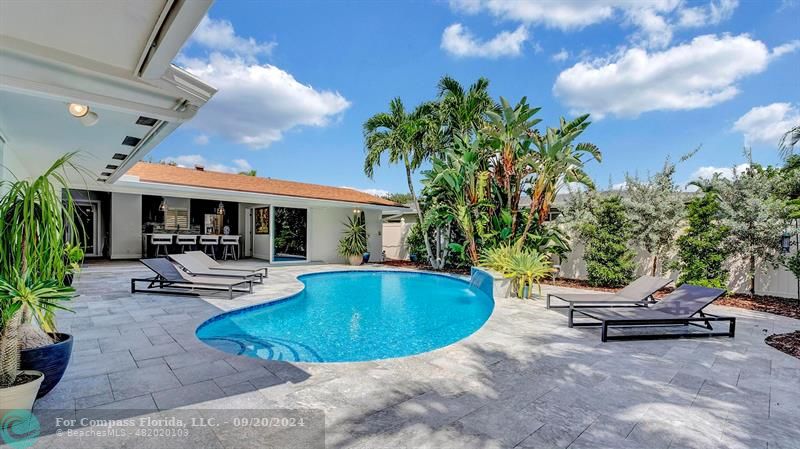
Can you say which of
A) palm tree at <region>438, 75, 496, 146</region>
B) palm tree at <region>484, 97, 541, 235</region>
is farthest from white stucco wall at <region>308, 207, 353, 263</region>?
palm tree at <region>484, 97, 541, 235</region>

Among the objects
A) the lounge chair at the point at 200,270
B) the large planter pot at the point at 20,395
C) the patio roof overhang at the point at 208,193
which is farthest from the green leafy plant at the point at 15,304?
the patio roof overhang at the point at 208,193

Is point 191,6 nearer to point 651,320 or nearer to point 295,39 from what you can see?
point 651,320

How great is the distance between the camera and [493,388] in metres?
3.80

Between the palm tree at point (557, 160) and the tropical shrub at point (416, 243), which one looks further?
the tropical shrub at point (416, 243)

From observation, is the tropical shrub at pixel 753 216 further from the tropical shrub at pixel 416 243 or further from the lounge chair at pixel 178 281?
the lounge chair at pixel 178 281

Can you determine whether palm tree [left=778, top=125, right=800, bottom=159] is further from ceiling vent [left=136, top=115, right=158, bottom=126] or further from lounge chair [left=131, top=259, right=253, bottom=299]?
lounge chair [left=131, top=259, right=253, bottom=299]

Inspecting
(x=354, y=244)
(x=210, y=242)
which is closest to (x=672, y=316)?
(x=354, y=244)

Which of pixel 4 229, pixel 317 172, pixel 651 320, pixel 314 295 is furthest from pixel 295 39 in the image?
pixel 317 172

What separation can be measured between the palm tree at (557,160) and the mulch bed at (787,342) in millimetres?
5681

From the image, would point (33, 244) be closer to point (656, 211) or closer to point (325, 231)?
point (656, 211)

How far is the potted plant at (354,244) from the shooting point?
57.6 ft

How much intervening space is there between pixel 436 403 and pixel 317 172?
31.9 metres

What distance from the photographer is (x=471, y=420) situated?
3123 millimetres

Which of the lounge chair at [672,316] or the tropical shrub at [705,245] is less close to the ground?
the tropical shrub at [705,245]
